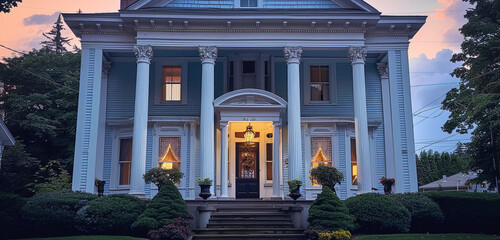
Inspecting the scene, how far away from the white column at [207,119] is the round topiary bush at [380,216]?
19.7 ft

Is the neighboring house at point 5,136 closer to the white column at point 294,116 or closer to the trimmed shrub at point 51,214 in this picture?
the trimmed shrub at point 51,214

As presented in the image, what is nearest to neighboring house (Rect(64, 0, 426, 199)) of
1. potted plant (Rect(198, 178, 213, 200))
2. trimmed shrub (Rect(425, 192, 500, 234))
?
potted plant (Rect(198, 178, 213, 200))

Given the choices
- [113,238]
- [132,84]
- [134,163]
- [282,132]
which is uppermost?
[132,84]

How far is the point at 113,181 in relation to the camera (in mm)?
21156

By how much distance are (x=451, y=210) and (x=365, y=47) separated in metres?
7.56

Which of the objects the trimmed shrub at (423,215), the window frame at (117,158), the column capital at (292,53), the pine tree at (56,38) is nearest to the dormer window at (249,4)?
the column capital at (292,53)

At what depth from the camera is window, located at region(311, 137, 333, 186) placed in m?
21.4

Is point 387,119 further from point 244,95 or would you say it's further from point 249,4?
point 249,4

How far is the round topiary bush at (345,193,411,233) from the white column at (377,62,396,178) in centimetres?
585

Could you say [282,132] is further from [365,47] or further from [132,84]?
[132,84]

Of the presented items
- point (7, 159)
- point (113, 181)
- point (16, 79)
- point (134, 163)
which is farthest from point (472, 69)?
point (16, 79)

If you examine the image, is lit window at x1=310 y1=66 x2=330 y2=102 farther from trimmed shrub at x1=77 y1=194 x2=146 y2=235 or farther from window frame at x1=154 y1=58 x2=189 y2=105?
trimmed shrub at x1=77 y1=194 x2=146 y2=235

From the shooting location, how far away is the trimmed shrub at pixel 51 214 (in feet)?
48.5

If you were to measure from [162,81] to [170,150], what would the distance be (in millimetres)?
3304
